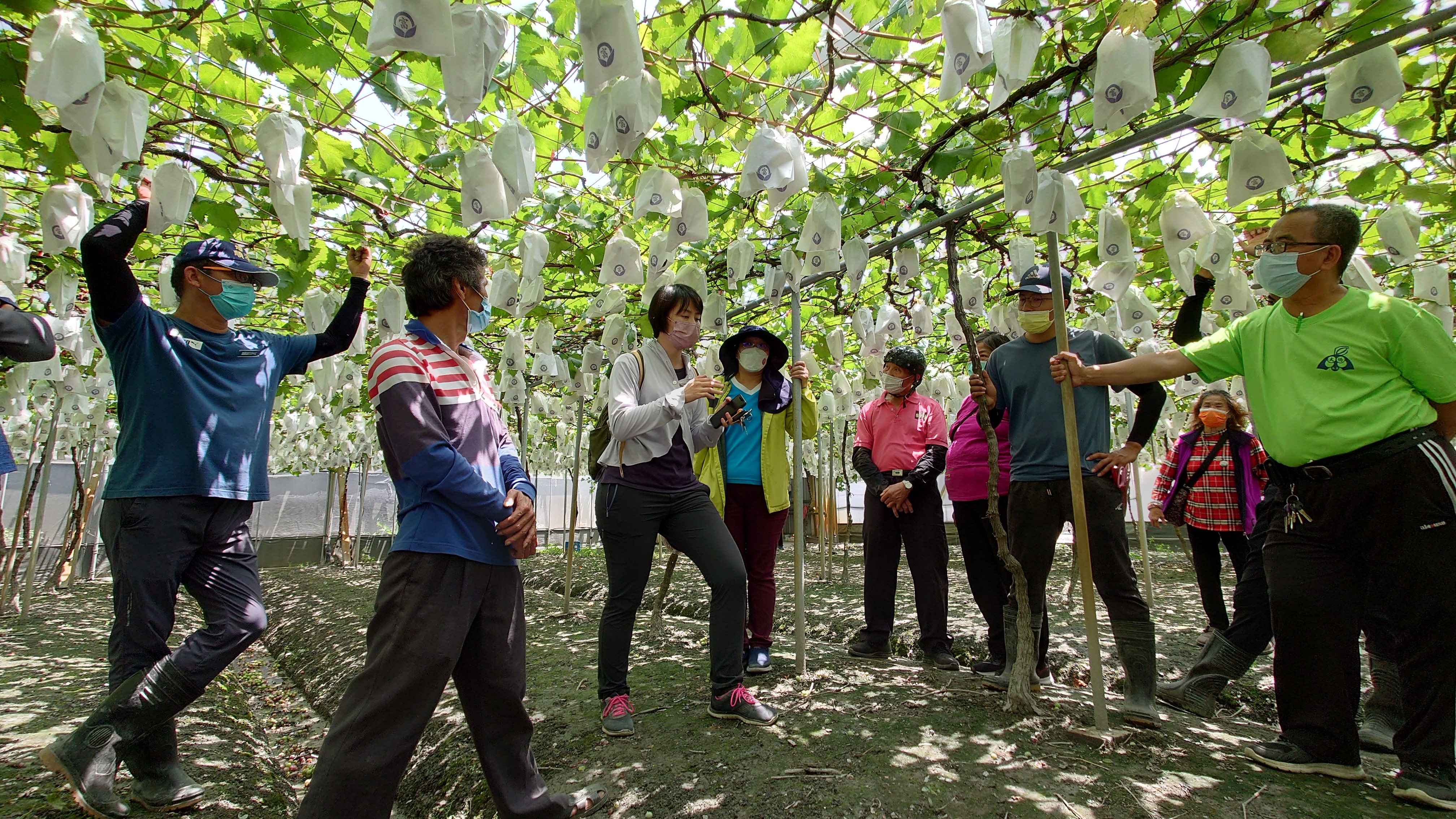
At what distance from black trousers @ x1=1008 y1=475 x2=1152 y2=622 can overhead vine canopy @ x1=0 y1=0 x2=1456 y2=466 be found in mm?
1307

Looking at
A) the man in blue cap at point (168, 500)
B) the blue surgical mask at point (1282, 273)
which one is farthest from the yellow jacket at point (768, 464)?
the blue surgical mask at point (1282, 273)

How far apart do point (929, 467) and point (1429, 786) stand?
2138mm

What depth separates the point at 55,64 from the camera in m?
1.67

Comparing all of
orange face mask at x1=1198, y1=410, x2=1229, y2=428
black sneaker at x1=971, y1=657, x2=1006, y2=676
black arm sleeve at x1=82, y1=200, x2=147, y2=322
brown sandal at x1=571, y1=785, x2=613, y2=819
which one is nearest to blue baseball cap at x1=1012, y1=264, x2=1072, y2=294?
black sneaker at x1=971, y1=657, x2=1006, y2=676

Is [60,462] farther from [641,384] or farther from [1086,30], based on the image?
[1086,30]

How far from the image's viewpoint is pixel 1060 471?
2.69 m

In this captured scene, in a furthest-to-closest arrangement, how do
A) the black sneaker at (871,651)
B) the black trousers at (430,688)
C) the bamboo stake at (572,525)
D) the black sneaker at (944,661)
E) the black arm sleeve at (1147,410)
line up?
the bamboo stake at (572,525) → the black sneaker at (871,651) → the black sneaker at (944,661) → the black arm sleeve at (1147,410) → the black trousers at (430,688)

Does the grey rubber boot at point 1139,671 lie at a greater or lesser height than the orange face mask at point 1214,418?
lesser

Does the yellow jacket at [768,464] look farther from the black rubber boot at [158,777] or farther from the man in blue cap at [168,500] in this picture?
the black rubber boot at [158,777]

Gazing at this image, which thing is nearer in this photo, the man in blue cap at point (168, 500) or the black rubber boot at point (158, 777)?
the man in blue cap at point (168, 500)

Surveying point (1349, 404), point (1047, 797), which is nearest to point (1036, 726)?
point (1047, 797)

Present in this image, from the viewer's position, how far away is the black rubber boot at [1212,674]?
9.30 ft

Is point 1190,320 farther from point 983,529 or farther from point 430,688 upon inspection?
point 430,688

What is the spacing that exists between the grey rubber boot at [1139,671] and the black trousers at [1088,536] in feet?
0.12
